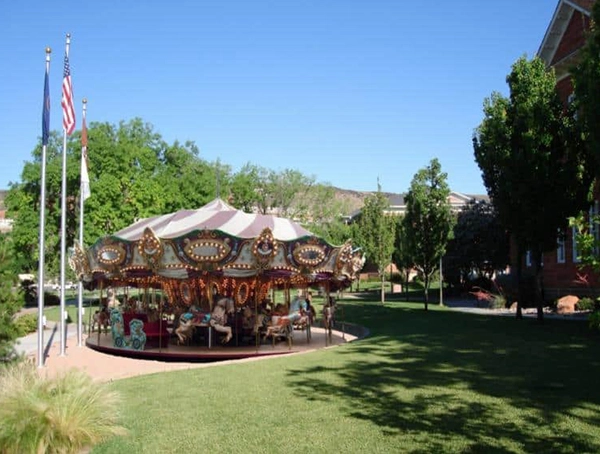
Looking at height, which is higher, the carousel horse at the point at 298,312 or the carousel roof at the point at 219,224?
the carousel roof at the point at 219,224

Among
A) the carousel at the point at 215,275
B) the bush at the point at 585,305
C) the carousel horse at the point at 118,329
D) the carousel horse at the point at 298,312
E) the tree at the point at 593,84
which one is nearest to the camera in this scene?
the tree at the point at 593,84

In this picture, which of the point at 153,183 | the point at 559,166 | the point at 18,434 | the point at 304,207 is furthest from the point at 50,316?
the point at 18,434

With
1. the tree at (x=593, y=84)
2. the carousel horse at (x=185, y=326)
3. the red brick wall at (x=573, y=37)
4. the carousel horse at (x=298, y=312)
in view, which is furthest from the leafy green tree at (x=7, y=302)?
the red brick wall at (x=573, y=37)

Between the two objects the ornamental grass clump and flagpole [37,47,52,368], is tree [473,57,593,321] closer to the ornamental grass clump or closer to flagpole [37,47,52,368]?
flagpole [37,47,52,368]

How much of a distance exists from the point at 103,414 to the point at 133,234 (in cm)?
1211

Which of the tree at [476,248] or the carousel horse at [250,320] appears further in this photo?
the tree at [476,248]

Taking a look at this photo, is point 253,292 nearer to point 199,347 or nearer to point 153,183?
point 199,347

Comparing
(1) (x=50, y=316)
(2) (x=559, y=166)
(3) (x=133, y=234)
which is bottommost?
(1) (x=50, y=316)

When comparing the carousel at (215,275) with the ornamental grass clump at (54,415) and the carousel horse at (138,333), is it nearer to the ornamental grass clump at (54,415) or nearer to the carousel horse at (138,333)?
the carousel horse at (138,333)

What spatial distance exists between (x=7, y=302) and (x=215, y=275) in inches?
308

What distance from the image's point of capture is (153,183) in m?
44.5

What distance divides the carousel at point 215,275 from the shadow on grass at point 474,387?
10.3ft

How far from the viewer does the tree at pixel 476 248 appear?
144 ft

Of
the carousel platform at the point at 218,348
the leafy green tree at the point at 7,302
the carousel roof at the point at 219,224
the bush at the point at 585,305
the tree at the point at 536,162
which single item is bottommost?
the carousel platform at the point at 218,348
